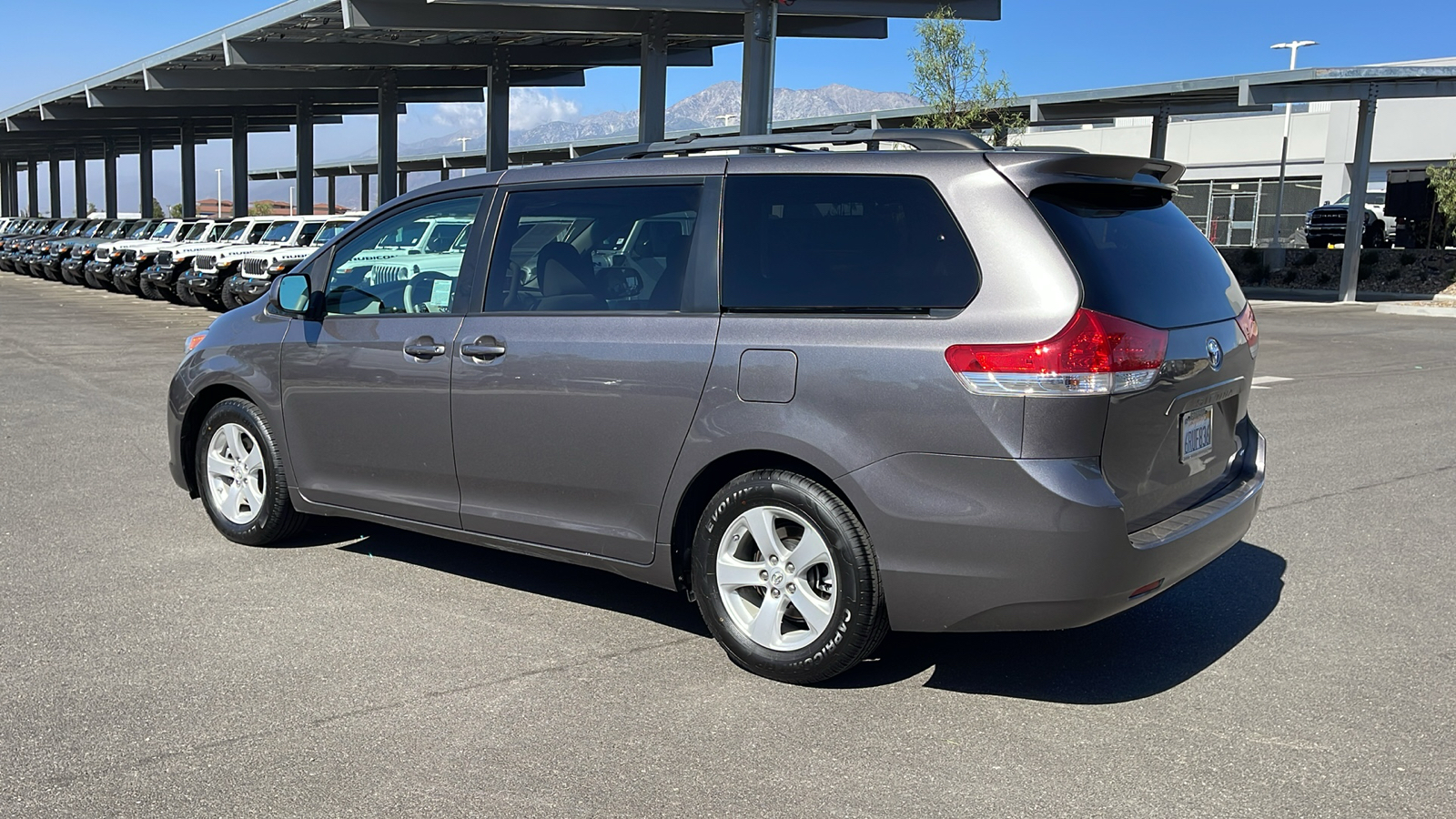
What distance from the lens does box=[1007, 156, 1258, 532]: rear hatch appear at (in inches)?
159

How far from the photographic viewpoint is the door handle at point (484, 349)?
16.5 feet

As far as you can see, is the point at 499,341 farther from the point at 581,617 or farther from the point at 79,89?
the point at 79,89

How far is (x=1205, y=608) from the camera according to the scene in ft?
17.6

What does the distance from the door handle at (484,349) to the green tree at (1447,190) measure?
31071 mm

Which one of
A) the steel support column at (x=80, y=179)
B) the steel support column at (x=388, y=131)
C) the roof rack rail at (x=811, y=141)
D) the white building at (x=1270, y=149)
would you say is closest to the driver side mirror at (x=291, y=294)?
the roof rack rail at (x=811, y=141)

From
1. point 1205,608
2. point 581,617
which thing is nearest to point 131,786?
point 581,617

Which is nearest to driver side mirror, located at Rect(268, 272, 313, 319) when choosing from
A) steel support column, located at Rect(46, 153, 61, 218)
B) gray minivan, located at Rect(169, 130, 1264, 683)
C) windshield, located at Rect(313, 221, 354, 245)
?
gray minivan, located at Rect(169, 130, 1264, 683)

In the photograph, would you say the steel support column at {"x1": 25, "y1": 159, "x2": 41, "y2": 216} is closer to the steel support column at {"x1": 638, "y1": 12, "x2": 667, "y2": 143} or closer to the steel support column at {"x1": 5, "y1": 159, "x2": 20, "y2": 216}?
the steel support column at {"x1": 5, "y1": 159, "x2": 20, "y2": 216}

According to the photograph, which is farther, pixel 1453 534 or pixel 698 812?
pixel 1453 534

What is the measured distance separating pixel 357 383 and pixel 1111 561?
10.7 feet

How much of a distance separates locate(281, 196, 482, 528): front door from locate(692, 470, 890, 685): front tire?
4.34ft

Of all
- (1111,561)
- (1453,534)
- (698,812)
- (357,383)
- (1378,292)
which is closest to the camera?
(698,812)

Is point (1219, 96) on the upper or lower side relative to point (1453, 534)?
upper

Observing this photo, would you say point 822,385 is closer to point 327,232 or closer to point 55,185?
point 327,232
